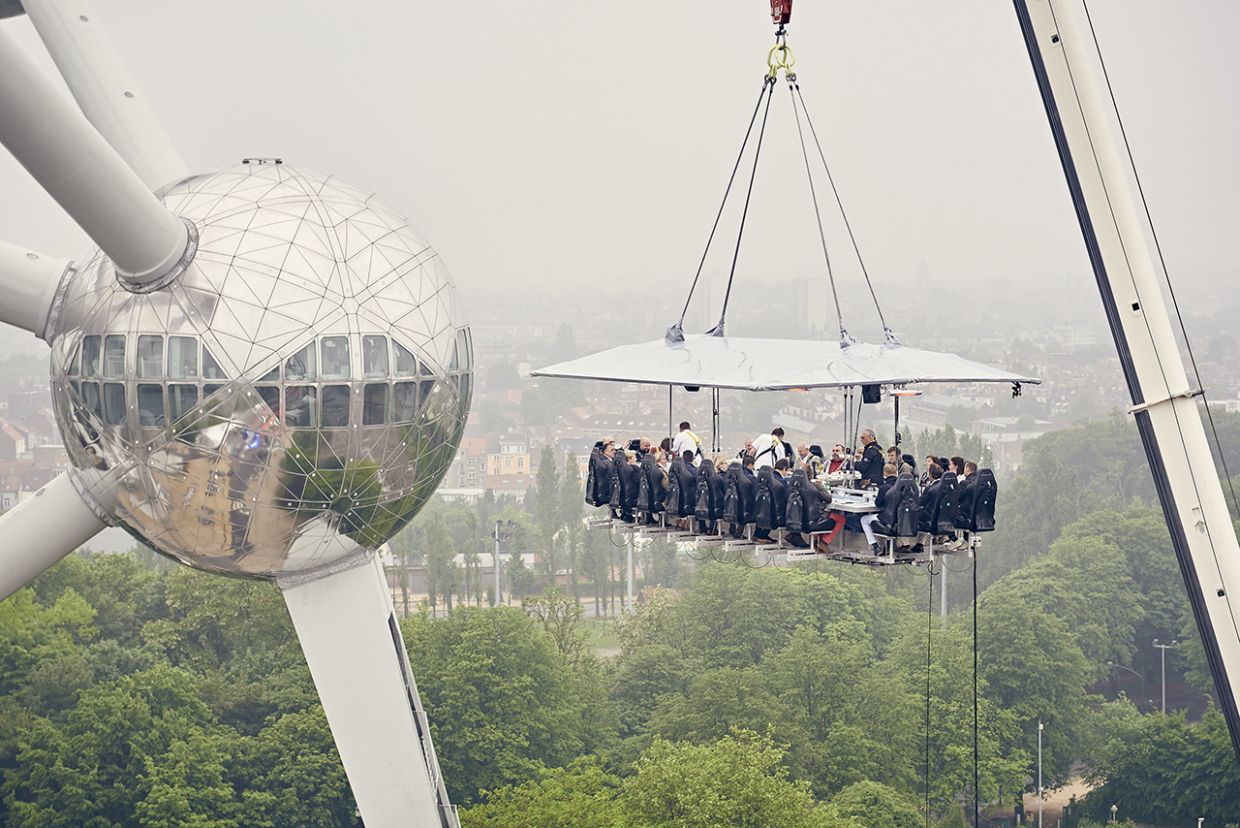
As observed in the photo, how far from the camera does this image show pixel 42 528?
18.4 metres

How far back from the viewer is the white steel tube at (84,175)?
1395cm

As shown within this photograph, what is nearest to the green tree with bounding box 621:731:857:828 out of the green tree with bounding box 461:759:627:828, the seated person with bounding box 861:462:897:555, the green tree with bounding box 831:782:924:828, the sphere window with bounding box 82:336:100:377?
the green tree with bounding box 461:759:627:828

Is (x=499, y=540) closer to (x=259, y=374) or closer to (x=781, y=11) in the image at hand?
(x=781, y=11)

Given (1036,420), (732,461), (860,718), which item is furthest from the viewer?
(1036,420)

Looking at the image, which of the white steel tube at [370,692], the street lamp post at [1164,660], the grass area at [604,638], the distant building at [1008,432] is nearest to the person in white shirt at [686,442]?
the white steel tube at [370,692]

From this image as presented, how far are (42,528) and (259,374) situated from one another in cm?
319

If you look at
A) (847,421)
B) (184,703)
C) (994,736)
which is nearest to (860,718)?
(994,736)

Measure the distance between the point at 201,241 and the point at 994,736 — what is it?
4871 centimetres

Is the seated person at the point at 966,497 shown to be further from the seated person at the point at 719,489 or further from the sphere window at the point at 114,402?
the sphere window at the point at 114,402

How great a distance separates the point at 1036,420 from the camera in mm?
142875

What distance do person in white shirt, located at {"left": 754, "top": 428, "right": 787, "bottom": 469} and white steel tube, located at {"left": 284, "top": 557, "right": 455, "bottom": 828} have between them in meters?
5.37

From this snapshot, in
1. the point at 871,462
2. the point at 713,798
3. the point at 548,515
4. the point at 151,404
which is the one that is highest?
the point at 548,515

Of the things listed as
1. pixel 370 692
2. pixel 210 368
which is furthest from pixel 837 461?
pixel 210 368

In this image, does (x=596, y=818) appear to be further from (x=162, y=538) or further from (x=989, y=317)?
(x=989, y=317)
